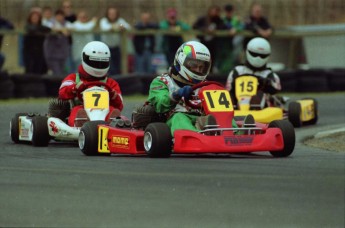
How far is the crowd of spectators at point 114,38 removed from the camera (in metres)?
21.4

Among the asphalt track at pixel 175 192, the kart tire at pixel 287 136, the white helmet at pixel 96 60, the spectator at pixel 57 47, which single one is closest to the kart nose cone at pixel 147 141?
the asphalt track at pixel 175 192

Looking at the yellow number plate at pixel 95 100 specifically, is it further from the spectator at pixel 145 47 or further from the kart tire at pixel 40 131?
the spectator at pixel 145 47

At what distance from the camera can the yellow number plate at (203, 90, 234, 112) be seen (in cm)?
1097

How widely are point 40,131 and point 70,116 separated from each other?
0.37 meters

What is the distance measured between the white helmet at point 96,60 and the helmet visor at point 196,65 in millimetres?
1917

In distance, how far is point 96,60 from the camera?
1336cm

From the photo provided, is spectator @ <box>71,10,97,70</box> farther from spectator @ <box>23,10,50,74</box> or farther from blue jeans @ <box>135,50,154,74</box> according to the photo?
blue jeans @ <box>135,50,154,74</box>

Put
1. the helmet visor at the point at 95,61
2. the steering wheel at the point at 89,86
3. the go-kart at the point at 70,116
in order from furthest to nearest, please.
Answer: the helmet visor at the point at 95,61
the steering wheel at the point at 89,86
the go-kart at the point at 70,116

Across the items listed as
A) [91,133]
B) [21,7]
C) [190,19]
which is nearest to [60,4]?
[21,7]

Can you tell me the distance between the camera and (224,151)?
1068cm

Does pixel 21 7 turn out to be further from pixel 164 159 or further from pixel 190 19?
pixel 164 159

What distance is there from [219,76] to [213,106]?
11.3m

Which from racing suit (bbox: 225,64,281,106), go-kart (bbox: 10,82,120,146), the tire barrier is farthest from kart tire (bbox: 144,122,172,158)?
the tire barrier

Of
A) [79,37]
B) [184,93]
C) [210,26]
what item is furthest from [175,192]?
[210,26]
